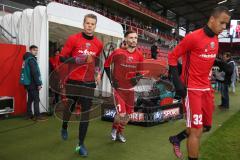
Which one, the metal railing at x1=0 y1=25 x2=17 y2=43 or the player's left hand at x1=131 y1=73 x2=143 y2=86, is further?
the metal railing at x1=0 y1=25 x2=17 y2=43

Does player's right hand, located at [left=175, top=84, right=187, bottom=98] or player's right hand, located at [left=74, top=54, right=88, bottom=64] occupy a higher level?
player's right hand, located at [left=74, top=54, right=88, bottom=64]

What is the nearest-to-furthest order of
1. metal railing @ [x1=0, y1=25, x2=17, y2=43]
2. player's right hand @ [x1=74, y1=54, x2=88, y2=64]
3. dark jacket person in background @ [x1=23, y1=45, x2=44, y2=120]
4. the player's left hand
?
player's right hand @ [x1=74, y1=54, x2=88, y2=64], the player's left hand, dark jacket person in background @ [x1=23, y1=45, x2=44, y2=120], metal railing @ [x1=0, y1=25, x2=17, y2=43]

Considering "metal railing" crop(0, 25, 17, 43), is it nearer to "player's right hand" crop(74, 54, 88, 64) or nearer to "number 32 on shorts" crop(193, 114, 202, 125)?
"player's right hand" crop(74, 54, 88, 64)

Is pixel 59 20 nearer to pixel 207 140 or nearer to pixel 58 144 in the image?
pixel 58 144

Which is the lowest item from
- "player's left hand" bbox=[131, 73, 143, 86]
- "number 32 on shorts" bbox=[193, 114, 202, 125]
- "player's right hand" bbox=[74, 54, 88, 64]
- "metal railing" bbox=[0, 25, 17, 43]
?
"number 32 on shorts" bbox=[193, 114, 202, 125]

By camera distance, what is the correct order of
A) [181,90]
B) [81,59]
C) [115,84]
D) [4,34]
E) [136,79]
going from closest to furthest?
[181,90] < [81,59] < [115,84] < [136,79] < [4,34]

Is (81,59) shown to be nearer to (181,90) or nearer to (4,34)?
(181,90)

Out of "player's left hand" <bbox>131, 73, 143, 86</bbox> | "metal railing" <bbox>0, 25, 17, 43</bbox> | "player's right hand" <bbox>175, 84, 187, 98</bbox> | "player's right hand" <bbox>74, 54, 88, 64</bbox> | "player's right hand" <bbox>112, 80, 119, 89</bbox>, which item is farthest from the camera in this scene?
"metal railing" <bbox>0, 25, 17, 43</bbox>

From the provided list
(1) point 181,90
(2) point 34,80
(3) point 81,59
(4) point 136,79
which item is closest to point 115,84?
(4) point 136,79

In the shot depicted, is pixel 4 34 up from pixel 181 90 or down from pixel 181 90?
up

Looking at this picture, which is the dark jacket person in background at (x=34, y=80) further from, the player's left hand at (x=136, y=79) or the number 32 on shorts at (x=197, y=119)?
the number 32 on shorts at (x=197, y=119)

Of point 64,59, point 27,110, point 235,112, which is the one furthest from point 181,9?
point 64,59

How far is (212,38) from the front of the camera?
4.34 m

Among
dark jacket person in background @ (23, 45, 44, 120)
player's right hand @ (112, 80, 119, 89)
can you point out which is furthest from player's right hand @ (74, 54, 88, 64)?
dark jacket person in background @ (23, 45, 44, 120)
